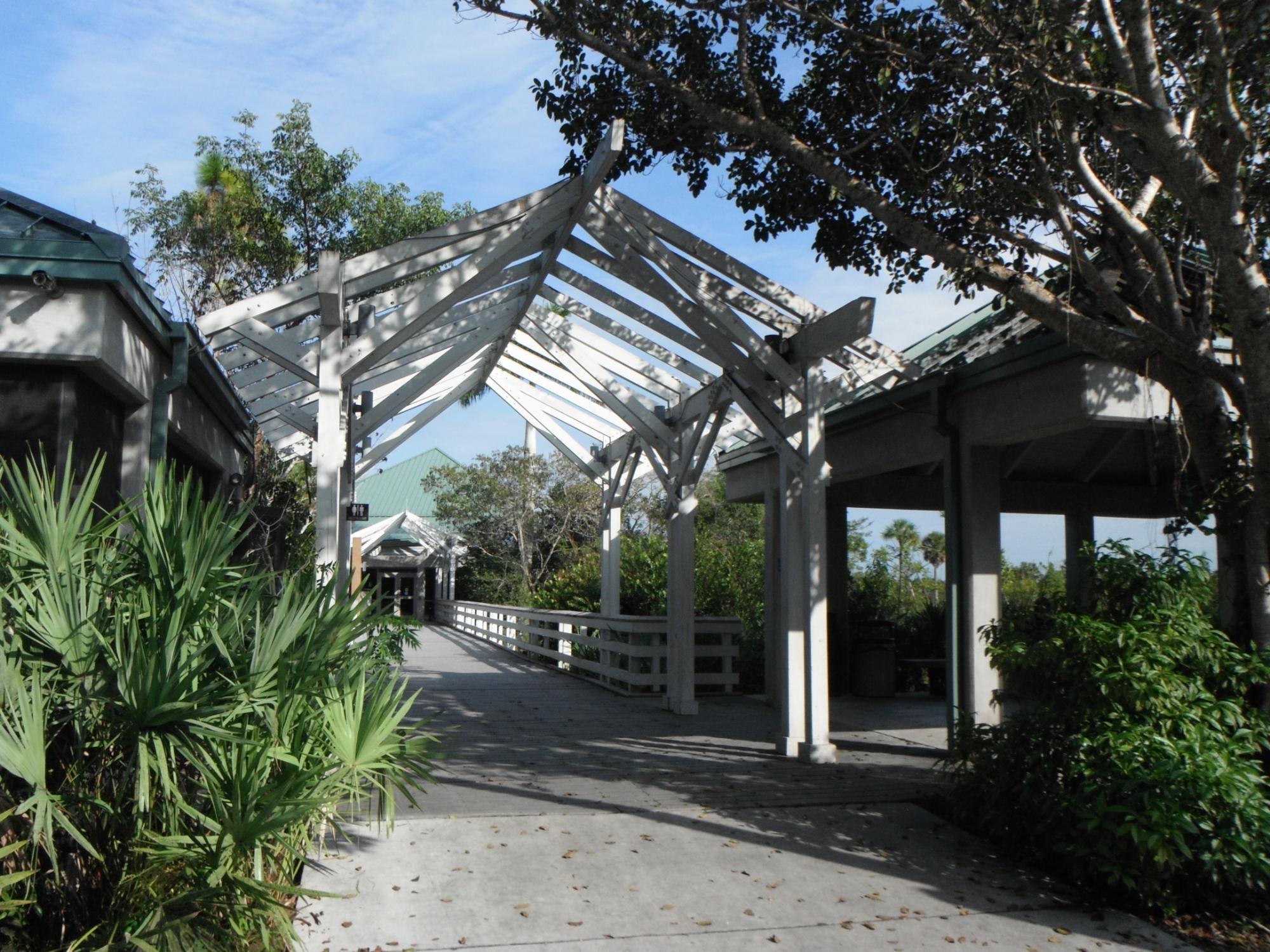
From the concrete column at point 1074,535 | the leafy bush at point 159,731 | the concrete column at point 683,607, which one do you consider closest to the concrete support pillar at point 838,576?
the concrete column at point 683,607

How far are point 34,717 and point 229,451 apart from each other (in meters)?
10.5

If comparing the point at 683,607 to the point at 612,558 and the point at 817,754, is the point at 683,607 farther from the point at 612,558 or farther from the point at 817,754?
the point at 817,754

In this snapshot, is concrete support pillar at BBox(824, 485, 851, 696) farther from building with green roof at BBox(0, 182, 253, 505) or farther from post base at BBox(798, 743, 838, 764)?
building with green roof at BBox(0, 182, 253, 505)

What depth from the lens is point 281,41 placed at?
9.62m

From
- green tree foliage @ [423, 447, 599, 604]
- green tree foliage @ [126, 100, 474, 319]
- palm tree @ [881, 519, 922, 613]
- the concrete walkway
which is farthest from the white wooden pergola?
palm tree @ [881, 519, 922, 613]

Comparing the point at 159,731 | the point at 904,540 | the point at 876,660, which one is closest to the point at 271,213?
the point at 876,660

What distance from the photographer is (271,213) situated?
21.0 metres

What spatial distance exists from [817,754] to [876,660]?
589cm

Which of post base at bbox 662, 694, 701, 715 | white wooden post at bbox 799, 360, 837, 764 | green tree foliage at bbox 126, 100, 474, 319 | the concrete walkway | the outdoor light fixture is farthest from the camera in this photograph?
green tree foliage at bbox 126, 100, 474, 319

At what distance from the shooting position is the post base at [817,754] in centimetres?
914

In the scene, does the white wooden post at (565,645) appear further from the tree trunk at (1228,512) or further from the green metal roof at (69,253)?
the tree trunk at (1228,512)

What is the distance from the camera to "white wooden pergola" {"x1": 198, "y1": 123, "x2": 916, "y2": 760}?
340 inches

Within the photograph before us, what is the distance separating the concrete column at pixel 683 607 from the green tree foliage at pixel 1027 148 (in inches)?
157

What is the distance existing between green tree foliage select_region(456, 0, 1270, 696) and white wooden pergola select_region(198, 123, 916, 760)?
0.70m
